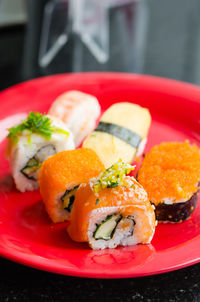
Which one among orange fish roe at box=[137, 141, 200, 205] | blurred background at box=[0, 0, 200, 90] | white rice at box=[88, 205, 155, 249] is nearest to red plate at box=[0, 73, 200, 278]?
white rice at box=[88, 205, 155, 249]

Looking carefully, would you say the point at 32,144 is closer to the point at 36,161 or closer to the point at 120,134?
the point at 36,161

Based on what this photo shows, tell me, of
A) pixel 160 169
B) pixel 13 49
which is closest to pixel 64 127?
pixel 160 169

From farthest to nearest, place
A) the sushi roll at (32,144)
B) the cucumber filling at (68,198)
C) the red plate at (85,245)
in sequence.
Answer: the sushi roll at (32,144)
the cucumber filling at (68,198)
the red plate at (85,245)

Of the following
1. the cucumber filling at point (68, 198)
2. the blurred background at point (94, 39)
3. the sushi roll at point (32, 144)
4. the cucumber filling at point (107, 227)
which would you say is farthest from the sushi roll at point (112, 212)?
the blurred background at point (94, 39)

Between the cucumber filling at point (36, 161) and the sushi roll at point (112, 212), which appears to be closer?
the sushi roll at point (112, 212)

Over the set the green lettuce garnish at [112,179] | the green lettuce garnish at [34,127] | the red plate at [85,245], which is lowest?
the red plate at [85,245]

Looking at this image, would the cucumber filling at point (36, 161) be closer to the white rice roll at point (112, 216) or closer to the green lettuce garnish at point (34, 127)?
the green lettuce garnish at point (34, 127)

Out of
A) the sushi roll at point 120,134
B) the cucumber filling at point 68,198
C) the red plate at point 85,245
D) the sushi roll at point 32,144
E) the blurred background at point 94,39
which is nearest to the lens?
the red plate at point 85,245
